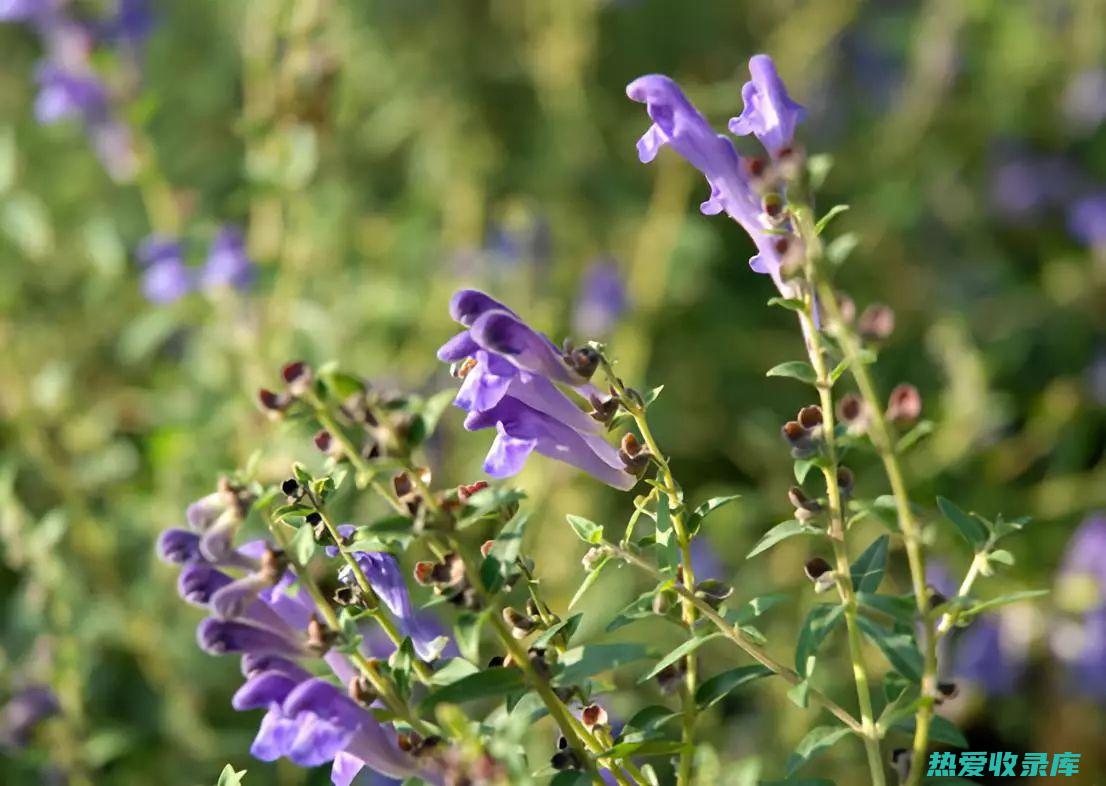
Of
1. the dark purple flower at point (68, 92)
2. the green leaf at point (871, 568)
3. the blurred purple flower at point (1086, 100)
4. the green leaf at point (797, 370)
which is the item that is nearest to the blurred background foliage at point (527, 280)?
the blurred purple flower at point (1086, 100)

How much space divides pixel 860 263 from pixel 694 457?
3.14ft

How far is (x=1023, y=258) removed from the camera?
4645 mm

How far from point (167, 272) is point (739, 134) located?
1889mm

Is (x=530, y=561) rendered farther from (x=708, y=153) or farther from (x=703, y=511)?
(x=708, y=153)

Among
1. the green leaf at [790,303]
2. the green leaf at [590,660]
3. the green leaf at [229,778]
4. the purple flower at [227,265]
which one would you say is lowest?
the green leaf at [229,778]

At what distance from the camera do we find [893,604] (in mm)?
1381

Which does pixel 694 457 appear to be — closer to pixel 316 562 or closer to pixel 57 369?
pixel 316 562

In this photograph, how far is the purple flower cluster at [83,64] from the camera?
314 cm

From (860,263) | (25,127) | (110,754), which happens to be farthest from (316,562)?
(25,127)

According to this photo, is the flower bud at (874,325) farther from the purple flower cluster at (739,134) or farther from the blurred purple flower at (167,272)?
the blurred purple flower at (167,272)

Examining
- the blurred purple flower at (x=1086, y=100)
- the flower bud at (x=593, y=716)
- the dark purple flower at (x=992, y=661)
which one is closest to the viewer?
the flower bud at (x=593, y=716)

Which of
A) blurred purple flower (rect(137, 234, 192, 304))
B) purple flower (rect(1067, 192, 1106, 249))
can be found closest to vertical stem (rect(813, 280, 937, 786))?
blurred purple flower (rect(137, 234, 192, 304))

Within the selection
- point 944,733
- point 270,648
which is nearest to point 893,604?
point 944,733

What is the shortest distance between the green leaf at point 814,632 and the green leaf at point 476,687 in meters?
0.33
